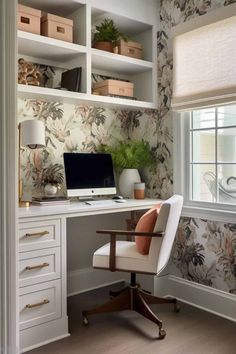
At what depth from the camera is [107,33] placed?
294cm

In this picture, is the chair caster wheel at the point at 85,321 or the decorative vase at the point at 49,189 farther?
the decorative vase at the point at 49,189

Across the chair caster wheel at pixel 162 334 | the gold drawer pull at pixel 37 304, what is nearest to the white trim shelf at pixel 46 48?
the gold drawer pull at pixel 37 304

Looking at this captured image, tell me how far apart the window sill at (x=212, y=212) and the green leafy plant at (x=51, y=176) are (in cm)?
108

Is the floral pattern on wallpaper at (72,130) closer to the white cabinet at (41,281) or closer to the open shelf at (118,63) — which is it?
the open shelf at (118,63)

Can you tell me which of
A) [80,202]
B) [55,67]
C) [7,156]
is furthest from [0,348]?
[55,67]

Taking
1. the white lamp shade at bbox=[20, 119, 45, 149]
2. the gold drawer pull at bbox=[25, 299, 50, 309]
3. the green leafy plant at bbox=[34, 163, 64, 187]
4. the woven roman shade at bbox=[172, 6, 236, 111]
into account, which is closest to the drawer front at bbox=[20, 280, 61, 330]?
the gold drawer pull at bbox=[25, 299, 50, 309]

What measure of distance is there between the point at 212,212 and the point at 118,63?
1479mm

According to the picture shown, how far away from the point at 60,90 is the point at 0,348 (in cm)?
173

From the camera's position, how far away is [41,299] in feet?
7.46

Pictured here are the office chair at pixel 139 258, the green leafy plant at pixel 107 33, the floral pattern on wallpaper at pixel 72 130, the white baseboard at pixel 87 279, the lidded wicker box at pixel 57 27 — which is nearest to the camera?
the office chair at pixel 139 258

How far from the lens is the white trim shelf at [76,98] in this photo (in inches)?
99.4

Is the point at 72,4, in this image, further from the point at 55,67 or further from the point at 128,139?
the point at 128,139

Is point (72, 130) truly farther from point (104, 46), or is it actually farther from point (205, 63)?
point (205, 63)

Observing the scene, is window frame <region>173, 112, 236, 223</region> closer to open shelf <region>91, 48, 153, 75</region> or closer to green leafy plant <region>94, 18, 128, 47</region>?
open shelf <region>91, 48, 153, 75</region>
